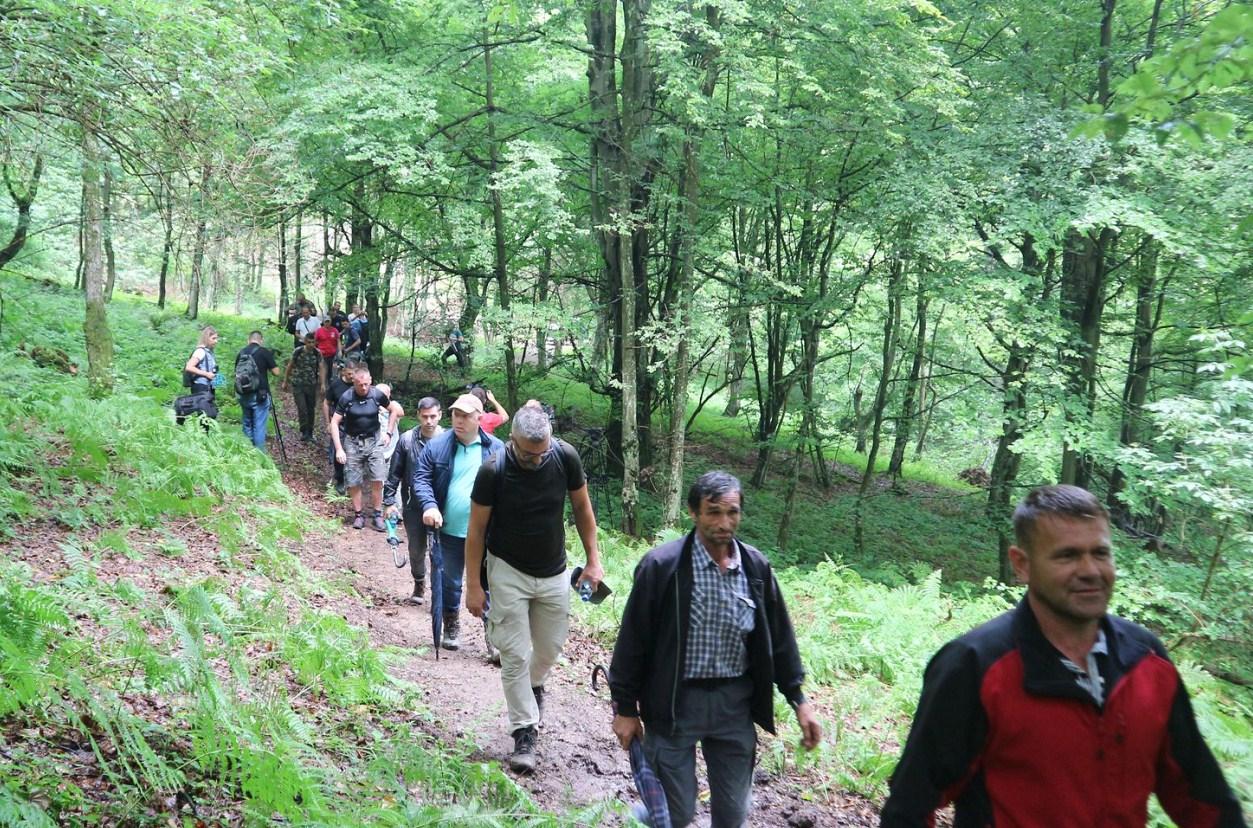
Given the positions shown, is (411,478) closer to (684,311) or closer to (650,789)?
(650,789)

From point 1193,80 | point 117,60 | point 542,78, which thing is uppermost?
point 542,78

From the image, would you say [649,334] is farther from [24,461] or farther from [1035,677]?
[1035,677]

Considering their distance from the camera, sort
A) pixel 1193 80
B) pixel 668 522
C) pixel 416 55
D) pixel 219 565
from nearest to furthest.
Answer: pixel 1193 80 → pixel 219 565 → pixel 668 522 → pixel 416 55

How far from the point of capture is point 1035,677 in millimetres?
2092

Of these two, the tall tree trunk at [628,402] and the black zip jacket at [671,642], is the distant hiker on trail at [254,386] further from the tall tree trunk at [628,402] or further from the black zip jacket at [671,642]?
the black zip jacket at [671,642]

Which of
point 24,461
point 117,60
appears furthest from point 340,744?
point 24,461

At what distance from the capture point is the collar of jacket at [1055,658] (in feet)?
6.84

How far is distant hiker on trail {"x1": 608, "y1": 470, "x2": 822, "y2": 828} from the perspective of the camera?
3631mm

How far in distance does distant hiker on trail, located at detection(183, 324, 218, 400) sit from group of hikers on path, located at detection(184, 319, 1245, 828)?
6.21 metres

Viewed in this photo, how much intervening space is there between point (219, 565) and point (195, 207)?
333 centimetres

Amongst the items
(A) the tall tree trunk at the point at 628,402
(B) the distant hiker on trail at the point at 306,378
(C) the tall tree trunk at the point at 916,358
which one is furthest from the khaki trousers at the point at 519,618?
(B) the distant hiker on trail at the point at 306,378

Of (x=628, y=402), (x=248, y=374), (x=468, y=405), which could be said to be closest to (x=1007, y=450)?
(x=628, y=402)

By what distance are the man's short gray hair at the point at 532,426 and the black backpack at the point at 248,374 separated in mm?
9516

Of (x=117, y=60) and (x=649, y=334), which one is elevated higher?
(x=117, y=60)
